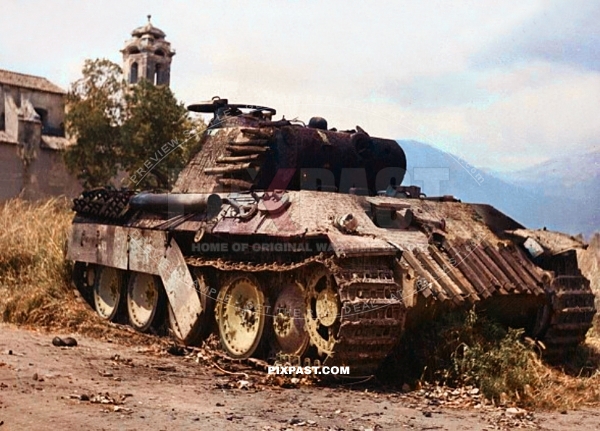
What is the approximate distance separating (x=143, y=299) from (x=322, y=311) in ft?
12.2

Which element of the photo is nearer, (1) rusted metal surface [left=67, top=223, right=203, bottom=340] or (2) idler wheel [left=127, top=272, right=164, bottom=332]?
(1) rusted metal surface [left=67, top=223, right=203, bottom=340]

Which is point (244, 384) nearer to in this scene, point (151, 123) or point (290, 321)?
point (290, 321)

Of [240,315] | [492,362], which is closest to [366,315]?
[492,362]

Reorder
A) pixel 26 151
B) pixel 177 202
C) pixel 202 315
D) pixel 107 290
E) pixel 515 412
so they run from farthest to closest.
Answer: pixel 26 151, pixel 107 290, pixel 177 202, pixel 202 315, pixel 515 412

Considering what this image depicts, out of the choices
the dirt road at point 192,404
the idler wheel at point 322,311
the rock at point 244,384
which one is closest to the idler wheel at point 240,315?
the dirt road at point 192,404

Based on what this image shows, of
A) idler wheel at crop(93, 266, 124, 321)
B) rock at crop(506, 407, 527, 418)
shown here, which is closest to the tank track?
rock at crop(506, 407, 527, 418)

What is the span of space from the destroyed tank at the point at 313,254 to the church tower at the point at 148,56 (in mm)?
30313

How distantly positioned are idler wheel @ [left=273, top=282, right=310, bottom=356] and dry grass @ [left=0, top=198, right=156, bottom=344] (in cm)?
226

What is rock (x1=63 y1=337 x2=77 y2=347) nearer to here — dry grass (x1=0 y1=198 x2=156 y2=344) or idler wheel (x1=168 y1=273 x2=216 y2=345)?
dry grass (x1=0 y1=198 x2=156 y2=344)

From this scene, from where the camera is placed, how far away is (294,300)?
777cm

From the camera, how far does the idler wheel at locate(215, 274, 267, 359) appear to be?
8164 millimetres

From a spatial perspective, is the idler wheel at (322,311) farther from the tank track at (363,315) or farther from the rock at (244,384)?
the rock at (244,384)

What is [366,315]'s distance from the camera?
6.85m

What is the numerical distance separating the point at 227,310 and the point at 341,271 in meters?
2.19
